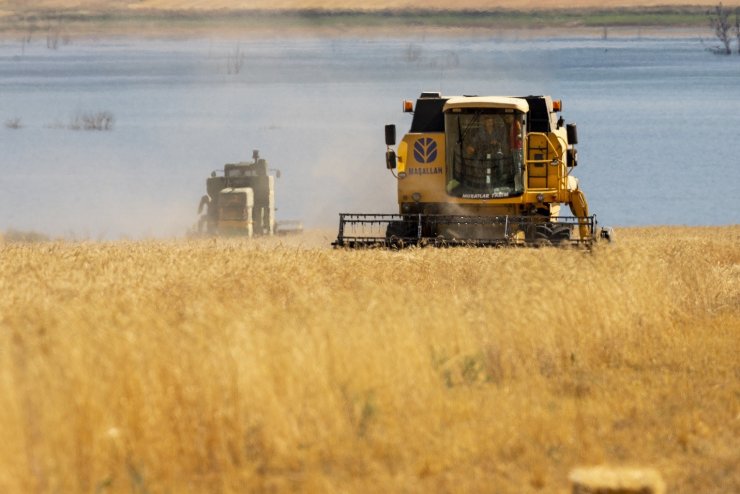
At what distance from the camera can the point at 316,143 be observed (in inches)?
3853

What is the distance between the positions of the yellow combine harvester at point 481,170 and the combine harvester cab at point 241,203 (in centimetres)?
1663

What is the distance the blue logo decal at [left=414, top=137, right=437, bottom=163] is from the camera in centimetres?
2598

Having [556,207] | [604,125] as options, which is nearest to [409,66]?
[604,125]

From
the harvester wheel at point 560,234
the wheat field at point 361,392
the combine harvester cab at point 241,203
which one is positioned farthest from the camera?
the combine harvester cab at point 241,203

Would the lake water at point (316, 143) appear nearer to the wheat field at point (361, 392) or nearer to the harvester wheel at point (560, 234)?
the harvester wheel at point (560, 234)

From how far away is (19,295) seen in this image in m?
15.2

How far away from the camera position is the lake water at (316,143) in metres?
66.6

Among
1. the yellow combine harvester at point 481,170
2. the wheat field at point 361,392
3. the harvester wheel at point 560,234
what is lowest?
the wheat field at point 361,392

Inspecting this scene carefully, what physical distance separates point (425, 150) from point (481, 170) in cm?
101

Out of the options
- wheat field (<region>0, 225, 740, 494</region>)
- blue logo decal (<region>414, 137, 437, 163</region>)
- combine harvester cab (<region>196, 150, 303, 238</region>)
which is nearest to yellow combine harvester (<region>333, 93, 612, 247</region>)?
blue logo decal (<region>414, 137, 437, 163</region>)

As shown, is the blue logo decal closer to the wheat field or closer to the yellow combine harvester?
the yellow combine harvester

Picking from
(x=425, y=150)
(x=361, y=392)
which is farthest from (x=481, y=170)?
(x=361, y=392)

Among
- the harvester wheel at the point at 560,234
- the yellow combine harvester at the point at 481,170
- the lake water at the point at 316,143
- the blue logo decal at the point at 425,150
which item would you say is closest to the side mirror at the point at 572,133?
the yellow combine harvester at the point at 481,170

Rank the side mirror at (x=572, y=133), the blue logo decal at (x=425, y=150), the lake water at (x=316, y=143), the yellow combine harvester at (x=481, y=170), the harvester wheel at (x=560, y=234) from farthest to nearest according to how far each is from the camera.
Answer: the lake water at (x=316, y=143), the blue logo decal at (x=425, y=150), the yellow combine harvester at (x=481, y=170), the side mirror at (x=572, y=133), the harvester wheel at (x=560, y=234)
